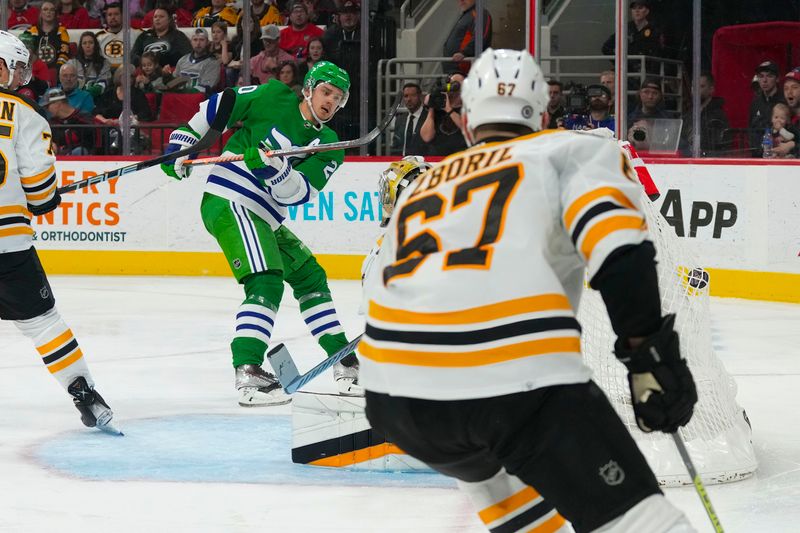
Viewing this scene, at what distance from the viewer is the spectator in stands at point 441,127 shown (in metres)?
8.11

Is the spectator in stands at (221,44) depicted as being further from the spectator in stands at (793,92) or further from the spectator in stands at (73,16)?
the spectator in stands at (793,92)

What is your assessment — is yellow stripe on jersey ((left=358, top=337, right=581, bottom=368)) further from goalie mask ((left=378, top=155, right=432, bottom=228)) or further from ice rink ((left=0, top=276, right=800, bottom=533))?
goalie mask ((left=378, top=155, right=432, bottom=228))

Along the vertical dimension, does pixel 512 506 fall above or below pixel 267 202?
below

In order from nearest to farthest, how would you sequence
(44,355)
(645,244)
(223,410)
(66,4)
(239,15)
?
(645,244), (44,355), (223,410), (239,15), (66,4)

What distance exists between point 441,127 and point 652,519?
6637 mm

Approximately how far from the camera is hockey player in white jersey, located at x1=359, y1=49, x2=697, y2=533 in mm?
1617

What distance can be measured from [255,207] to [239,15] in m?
4.68

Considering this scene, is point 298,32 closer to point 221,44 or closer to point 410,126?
point 221,44

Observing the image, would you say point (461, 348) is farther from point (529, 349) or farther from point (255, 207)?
point (255, 207)

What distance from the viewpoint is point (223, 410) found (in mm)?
4125

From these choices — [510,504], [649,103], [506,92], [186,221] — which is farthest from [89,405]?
[649,103]

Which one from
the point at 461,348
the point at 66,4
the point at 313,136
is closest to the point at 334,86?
the point at 313,136

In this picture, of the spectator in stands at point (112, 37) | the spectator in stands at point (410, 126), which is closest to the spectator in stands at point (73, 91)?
the spectator in stands at point (112, 37)

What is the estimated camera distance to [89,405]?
12.2ft
